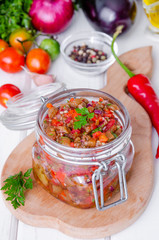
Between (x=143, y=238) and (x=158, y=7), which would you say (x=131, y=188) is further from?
(x=158, y=7)

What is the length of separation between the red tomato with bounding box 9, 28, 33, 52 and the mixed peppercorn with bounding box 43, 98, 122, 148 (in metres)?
1.35

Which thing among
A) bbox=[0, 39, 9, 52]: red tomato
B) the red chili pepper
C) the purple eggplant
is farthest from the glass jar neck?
the purple eggplant

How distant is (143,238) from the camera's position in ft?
6.59

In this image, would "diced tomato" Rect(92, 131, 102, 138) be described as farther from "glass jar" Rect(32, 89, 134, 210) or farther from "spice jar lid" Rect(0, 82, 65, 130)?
"spice jar lid" Rect(0, 82, 65, 130)

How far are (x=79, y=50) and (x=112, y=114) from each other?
1414 mm

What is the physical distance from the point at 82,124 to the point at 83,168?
10.1 inches

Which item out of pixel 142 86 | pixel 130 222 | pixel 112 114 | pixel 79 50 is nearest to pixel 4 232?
pixel 130 222

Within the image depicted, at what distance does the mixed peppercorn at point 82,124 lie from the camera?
190 centimetres

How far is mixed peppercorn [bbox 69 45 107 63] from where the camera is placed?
3201 millimetres

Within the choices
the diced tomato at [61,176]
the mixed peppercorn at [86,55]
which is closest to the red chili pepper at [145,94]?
the mixed peppercorn at [86,55]

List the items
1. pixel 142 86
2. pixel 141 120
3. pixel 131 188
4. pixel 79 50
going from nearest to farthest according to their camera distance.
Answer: pixel 131 188 → pixel 141 120 → pixel 142 86 → pixel 79 50

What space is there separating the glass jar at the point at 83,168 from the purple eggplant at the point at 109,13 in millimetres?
1441

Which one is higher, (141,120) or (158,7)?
(158,7)

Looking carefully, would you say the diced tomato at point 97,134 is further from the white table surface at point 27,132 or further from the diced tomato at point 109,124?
the white table surface at point 27,132
